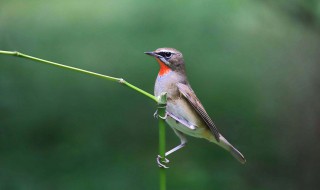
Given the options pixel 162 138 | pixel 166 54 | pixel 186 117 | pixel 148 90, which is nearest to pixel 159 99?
pixel 162 138

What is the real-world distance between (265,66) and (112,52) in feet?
6.29

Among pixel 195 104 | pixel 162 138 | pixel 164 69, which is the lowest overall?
pixel 195 104

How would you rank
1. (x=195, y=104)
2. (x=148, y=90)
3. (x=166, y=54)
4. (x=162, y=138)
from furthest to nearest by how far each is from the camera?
(x=148, y=90), (x=195, y=104), (x=166, y=54), (x=162, y=138)

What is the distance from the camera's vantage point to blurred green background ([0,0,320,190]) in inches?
255

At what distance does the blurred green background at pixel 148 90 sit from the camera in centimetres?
646

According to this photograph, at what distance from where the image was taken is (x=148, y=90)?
7.13m

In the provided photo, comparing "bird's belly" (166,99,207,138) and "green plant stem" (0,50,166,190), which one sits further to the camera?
"bird's belly" (166,99,207,138)

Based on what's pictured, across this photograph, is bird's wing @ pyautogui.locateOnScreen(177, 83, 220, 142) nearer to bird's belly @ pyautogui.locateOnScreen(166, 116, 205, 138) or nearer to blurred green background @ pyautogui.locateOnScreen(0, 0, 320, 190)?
bird's belly @ pyautogui.locateOnScreen(166, 116, 205, 138)

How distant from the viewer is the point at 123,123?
289 inches

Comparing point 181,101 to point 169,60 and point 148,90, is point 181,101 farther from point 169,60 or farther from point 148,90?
point 148,90

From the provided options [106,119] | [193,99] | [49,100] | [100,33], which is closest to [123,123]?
[106,119]

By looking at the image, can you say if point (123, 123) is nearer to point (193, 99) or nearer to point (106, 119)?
point (106, 119)

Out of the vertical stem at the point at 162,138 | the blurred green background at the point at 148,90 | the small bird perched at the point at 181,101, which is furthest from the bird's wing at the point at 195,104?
the blurred green background at the point at 148,90

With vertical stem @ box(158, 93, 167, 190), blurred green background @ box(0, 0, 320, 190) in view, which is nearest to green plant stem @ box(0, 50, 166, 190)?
vertical stem @ box(158, 93, 167, 190)
